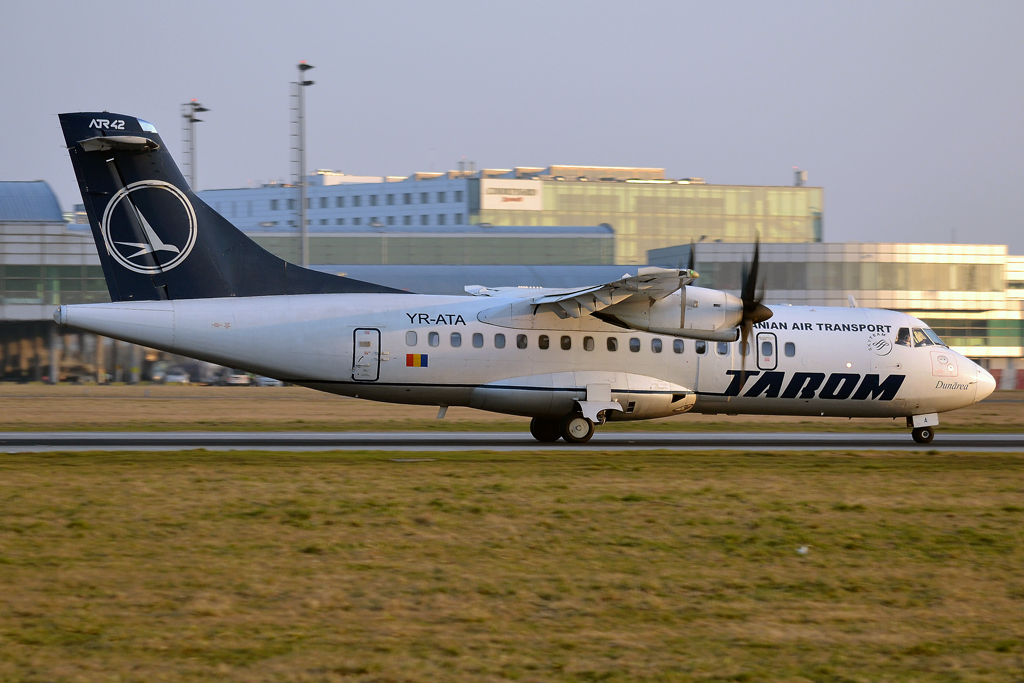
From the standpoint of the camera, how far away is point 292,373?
22.6m

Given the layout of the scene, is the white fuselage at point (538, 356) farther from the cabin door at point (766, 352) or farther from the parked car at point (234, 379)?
the parked car at point (234, 379)

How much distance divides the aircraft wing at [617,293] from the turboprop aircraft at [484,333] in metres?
0.05

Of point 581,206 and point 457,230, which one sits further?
point 581,206

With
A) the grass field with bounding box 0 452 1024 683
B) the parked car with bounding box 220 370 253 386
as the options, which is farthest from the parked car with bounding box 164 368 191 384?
the grass field with bounding box 0 452 1024 683

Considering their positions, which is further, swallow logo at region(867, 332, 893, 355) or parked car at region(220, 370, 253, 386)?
Result: parked car at region(220, 370, 253, 386)

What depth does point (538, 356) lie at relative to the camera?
23.8m

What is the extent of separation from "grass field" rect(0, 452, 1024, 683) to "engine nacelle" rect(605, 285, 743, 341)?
6934mm

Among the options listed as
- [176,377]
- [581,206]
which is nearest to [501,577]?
[176,377]

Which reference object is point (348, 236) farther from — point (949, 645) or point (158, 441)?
point (949, 645)

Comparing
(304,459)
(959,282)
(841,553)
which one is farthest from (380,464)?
(959,282)

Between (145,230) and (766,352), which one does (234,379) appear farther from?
(766,352)

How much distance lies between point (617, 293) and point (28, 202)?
196 ft

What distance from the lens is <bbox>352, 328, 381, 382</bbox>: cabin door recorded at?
22.8 meters

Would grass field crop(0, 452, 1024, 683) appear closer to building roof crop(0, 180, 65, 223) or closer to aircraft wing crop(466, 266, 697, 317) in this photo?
aircraft wing crop(466, 266, 697, 317)
